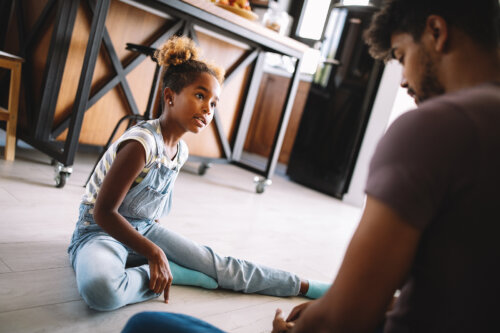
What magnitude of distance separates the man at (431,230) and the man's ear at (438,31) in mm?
87

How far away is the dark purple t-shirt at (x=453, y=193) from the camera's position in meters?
0.46

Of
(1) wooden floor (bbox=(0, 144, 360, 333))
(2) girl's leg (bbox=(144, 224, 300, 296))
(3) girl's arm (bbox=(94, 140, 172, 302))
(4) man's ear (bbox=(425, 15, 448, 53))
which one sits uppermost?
(4) man's ear (bbox=(425, 15, 448, 53))

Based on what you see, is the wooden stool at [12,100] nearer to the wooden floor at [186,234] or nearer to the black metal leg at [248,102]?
the wooden floor at [186,234]

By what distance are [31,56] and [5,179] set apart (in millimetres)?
794

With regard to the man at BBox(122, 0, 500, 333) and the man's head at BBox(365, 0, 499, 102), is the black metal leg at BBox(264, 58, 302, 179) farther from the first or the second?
the man at BBox(122, 0, 500, 333)

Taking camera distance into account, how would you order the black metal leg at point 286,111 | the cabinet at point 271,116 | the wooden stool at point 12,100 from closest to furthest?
the wooden stool at point 12,100 < the black metal leg at point 286,111 < the cabinet at point 271,116

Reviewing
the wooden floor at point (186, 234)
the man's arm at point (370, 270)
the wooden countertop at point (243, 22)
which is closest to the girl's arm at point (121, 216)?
the wooden floor at point (186, 234)

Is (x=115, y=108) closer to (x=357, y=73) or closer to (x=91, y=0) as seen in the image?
(x=91, y=0)

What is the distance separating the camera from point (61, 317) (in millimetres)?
1049

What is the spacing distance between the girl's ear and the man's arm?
105 cm

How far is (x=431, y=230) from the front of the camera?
490 millimetres

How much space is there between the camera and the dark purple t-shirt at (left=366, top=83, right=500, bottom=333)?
46 cm

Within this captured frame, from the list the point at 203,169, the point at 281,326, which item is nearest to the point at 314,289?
the point at 281,326

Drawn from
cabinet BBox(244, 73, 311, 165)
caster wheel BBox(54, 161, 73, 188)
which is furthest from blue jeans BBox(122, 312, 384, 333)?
cabinet BBox(244, 73, 311, 165)
